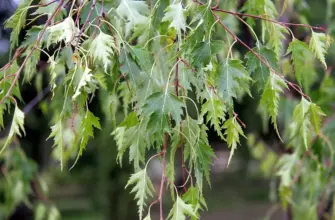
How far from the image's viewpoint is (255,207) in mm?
12406

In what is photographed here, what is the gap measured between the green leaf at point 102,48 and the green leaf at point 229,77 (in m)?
0.18

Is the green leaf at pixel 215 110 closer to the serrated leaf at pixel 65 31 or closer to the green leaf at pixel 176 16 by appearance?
the green leaf at pixel 176 16

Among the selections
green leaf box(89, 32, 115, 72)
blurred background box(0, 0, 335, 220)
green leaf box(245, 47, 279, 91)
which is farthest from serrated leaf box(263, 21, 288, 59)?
blurred background box(0, 0, 335, 220)

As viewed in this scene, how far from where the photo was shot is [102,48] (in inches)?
30.4

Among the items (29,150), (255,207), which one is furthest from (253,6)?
(255,207)

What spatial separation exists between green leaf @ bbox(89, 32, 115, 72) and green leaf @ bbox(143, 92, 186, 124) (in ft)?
0.29

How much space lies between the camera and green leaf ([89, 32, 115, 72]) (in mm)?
766

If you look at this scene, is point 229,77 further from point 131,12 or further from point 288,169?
point 288,169

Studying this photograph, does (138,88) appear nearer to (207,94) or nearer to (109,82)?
(207,94)

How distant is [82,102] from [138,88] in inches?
4.6


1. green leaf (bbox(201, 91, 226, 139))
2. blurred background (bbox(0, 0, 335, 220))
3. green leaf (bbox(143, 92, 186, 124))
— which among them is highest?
green leaf (bbox(143, 92, 186, 124))

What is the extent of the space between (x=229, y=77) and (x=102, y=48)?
202mm

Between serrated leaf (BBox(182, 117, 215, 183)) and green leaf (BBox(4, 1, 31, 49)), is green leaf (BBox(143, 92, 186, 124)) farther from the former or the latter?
green leaf (BBox(4, 1, 31, 49))

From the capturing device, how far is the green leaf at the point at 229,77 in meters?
0.79
